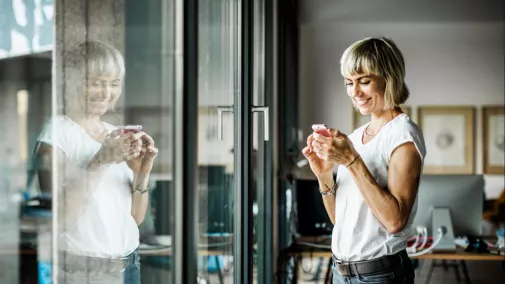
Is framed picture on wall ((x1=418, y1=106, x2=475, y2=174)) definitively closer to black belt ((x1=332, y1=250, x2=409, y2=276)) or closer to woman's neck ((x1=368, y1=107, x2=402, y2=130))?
woman's neck ((x1=368, y1=107, x2=402, y2=130))

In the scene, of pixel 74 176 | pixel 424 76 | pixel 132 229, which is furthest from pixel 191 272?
pixel 424 76

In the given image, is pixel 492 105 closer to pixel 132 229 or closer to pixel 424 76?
pixel 424 76

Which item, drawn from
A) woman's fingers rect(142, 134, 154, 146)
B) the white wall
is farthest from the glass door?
the white wall

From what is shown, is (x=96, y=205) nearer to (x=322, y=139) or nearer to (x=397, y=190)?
(x=397, y=190)

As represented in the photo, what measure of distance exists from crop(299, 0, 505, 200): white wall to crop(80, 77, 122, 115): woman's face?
198 inches

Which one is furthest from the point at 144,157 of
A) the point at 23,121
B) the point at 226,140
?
the point at 226,140

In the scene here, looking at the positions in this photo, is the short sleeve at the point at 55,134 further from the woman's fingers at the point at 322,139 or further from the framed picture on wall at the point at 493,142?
the framed picture on wall at the point at 493,142

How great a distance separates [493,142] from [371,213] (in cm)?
516

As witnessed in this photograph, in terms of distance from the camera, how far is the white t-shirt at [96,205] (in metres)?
1.30

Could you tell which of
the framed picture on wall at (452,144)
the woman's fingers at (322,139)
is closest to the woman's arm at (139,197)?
the woman's fingers at (322,139)

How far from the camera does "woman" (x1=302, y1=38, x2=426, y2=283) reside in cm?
244

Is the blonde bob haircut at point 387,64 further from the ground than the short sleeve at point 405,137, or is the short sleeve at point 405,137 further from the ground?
the blonde bob haircut at point 387,64

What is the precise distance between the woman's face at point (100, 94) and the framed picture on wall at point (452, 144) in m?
6.04

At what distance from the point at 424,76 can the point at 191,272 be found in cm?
550
